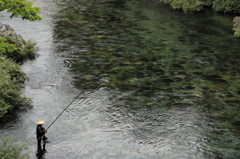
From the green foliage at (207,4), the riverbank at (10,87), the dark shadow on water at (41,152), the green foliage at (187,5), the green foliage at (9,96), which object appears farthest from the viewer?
the green foliage at (187,5)

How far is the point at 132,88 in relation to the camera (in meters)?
18.9

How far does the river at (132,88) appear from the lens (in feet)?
44.8

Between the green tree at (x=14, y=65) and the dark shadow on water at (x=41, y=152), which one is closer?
the green tree at (x=14, y=65)

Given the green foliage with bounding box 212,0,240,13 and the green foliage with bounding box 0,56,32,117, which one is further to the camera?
the green foliage with bounding box 212,0,240,13

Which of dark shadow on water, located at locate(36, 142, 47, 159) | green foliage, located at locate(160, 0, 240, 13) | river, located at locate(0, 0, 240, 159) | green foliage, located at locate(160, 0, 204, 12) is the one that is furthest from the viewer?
green foliage, located at locate(160, 0, 204, 12)

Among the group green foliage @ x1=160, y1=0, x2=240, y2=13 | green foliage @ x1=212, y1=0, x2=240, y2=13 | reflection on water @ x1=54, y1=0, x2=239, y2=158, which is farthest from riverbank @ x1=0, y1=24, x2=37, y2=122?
green foliage @ x1=212, y1=0, x2=240, y2=13

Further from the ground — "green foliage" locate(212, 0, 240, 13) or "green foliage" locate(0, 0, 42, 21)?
"green foliage" locate(0, 0, 42, 21)

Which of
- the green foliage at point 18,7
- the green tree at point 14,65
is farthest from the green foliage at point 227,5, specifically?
the green foliage at point 18,7

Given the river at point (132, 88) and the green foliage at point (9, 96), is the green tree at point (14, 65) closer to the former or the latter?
the green foliage at point (9, 96)

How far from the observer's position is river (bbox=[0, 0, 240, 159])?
537 inches

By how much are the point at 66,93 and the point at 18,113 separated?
115 inches

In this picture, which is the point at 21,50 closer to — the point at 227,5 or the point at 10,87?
the point at 10,87

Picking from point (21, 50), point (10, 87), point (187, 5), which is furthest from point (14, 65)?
point (187, 5)

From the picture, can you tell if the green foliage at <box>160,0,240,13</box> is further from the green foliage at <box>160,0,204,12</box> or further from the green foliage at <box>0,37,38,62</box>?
the green foliage at <box>0,37,38,62</box>
